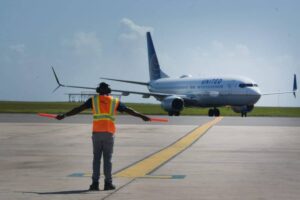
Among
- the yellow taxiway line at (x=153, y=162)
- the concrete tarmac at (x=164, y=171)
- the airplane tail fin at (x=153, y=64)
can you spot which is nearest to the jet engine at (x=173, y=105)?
the airplane tail fin at (x=153, y=64)

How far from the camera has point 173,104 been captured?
50.5m

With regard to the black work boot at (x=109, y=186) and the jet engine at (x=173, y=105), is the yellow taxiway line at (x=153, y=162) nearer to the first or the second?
the black work boot at (x=109, y=186)

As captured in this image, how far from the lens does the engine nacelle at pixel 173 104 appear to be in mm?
50312

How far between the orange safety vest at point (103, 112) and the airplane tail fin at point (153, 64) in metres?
56.7

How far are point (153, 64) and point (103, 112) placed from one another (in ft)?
194

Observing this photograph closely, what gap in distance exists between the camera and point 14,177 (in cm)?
1030

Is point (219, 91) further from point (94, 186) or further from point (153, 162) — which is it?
point (94, 186)

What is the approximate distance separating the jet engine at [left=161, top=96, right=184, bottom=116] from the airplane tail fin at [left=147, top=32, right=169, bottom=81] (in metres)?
15.3

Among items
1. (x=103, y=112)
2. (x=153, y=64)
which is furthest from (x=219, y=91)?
(x=103, y=112)

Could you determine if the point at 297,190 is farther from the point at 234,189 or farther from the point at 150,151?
the point at 150,151

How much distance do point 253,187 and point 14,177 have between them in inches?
148

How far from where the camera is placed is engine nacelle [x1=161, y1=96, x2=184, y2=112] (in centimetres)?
5031

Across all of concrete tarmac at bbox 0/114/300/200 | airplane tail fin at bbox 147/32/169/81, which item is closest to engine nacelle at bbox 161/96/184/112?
airplane tail fin at bbox 147/32/169/81

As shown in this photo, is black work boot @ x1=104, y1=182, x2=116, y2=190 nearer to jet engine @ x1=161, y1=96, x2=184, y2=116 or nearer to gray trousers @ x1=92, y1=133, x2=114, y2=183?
gray trousers @ x1=92, y1=133, x2=114, y2=183
